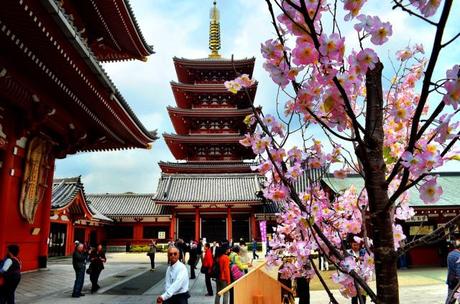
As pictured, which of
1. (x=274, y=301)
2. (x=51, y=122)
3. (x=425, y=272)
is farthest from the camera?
(x=425, y=272)

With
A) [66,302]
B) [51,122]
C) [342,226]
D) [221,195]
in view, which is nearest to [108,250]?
[221,195]

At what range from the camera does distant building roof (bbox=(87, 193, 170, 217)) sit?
115 ft

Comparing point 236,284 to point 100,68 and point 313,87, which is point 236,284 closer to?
point 313,87

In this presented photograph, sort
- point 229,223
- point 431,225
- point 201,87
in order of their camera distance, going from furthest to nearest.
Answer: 1. point 201,87
2. point 229,223
3. point 431,225

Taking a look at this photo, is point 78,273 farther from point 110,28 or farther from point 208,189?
point 208,189

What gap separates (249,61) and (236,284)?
29.8m

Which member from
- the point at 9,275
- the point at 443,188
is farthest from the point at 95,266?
the point at 443,188

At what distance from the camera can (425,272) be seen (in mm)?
16406

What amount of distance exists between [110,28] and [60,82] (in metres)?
5.25

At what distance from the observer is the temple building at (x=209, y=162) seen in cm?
3216

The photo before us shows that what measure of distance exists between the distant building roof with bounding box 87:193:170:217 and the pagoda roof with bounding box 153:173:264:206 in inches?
101

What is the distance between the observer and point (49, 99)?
1088 cm

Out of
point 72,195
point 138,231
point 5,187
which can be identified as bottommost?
point 138,231

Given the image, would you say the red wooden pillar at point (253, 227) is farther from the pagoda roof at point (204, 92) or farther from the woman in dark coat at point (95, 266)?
the woman in dark coat at point (95, 266)
